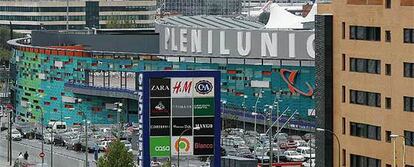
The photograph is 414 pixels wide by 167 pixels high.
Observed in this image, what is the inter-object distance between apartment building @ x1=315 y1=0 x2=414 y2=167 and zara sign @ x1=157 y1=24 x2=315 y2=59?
57650 millimetres

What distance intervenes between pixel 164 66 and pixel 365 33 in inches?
2870

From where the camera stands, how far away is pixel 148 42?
160m

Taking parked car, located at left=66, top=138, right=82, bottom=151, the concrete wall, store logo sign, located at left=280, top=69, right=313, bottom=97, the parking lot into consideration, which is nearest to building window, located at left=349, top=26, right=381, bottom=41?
the parking lot

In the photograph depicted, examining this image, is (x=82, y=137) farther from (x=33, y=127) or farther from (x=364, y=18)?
(x=364, y=18)

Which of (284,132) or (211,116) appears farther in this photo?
(284,132)

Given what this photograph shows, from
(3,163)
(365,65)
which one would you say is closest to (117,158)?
(365,65)

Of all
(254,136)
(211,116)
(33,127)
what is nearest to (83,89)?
(33,127)

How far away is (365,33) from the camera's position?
69500mm

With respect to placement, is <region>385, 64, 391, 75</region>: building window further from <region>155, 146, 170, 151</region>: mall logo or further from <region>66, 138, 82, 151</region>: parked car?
<region>66, 138, 82, 151</region>: parked car

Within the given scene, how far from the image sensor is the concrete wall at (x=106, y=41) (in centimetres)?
15975

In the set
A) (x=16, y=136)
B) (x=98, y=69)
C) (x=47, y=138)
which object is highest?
(x=98, y=69)

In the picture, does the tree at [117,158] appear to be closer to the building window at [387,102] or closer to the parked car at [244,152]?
the parked car at [244,152]

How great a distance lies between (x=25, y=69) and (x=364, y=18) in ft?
310

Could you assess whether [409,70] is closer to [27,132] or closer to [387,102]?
[387,102]
